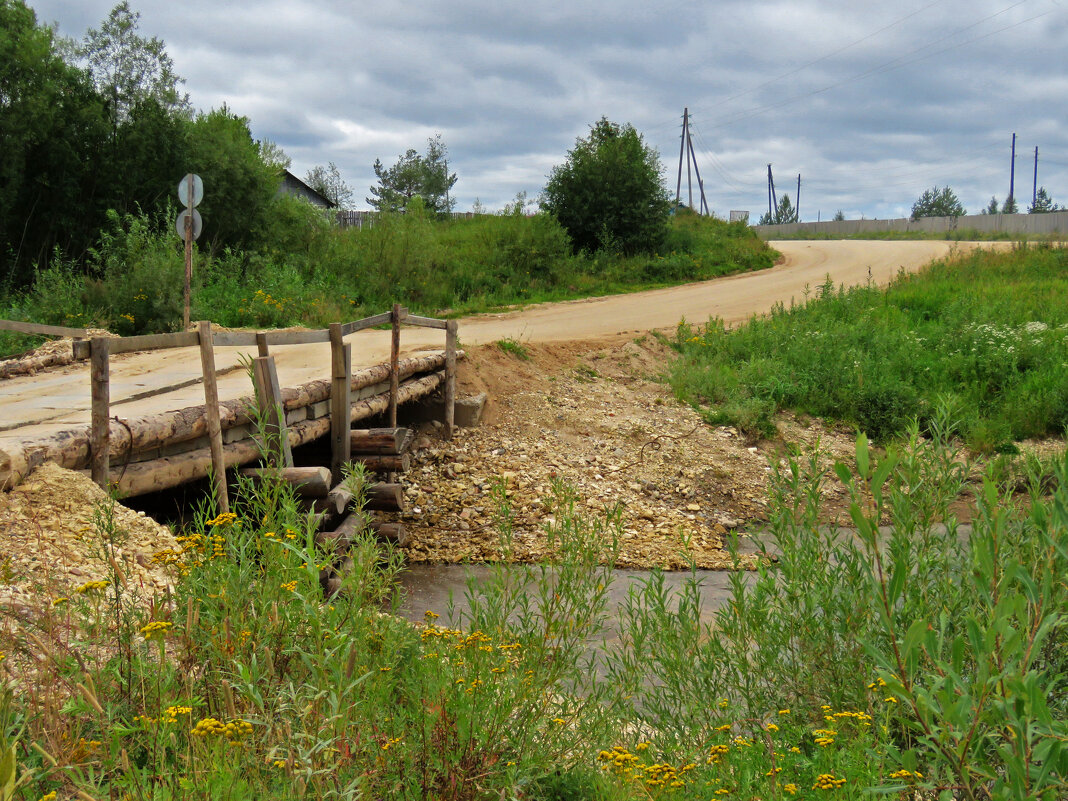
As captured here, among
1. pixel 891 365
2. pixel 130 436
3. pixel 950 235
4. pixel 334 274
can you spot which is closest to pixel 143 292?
pixel 334 274

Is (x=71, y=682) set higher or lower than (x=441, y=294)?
lower

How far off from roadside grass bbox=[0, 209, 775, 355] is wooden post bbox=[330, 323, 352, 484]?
6.24 m

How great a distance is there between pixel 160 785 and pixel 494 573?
1.52m

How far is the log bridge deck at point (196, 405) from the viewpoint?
5.08 m

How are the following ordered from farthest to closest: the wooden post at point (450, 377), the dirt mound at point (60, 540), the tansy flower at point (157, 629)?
the wooden post at point (450, 377), the dirt mound at point (60, 540), the tansy flower at point (157, 629)

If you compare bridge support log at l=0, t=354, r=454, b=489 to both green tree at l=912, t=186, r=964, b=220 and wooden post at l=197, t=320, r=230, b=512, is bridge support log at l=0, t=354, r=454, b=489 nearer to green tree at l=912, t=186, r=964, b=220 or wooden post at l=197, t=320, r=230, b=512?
wooden post at l=197, t=320, r=230, b=512

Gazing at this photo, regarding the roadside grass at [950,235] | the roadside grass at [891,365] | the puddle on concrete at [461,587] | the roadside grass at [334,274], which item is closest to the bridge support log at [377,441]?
the puddle on concrete at [461,587]

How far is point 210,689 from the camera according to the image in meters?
2.71

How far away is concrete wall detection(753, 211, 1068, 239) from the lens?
4066 centimetres

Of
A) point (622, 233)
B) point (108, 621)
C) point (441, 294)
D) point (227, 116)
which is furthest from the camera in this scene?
point (622, 233)

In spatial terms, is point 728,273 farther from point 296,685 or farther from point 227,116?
point 296,685

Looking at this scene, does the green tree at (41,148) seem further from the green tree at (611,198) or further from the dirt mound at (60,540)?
the dirt mound at (60,540)

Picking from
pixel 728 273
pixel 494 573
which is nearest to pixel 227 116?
pixel 728 273

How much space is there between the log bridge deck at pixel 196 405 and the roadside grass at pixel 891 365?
477 centimetres
